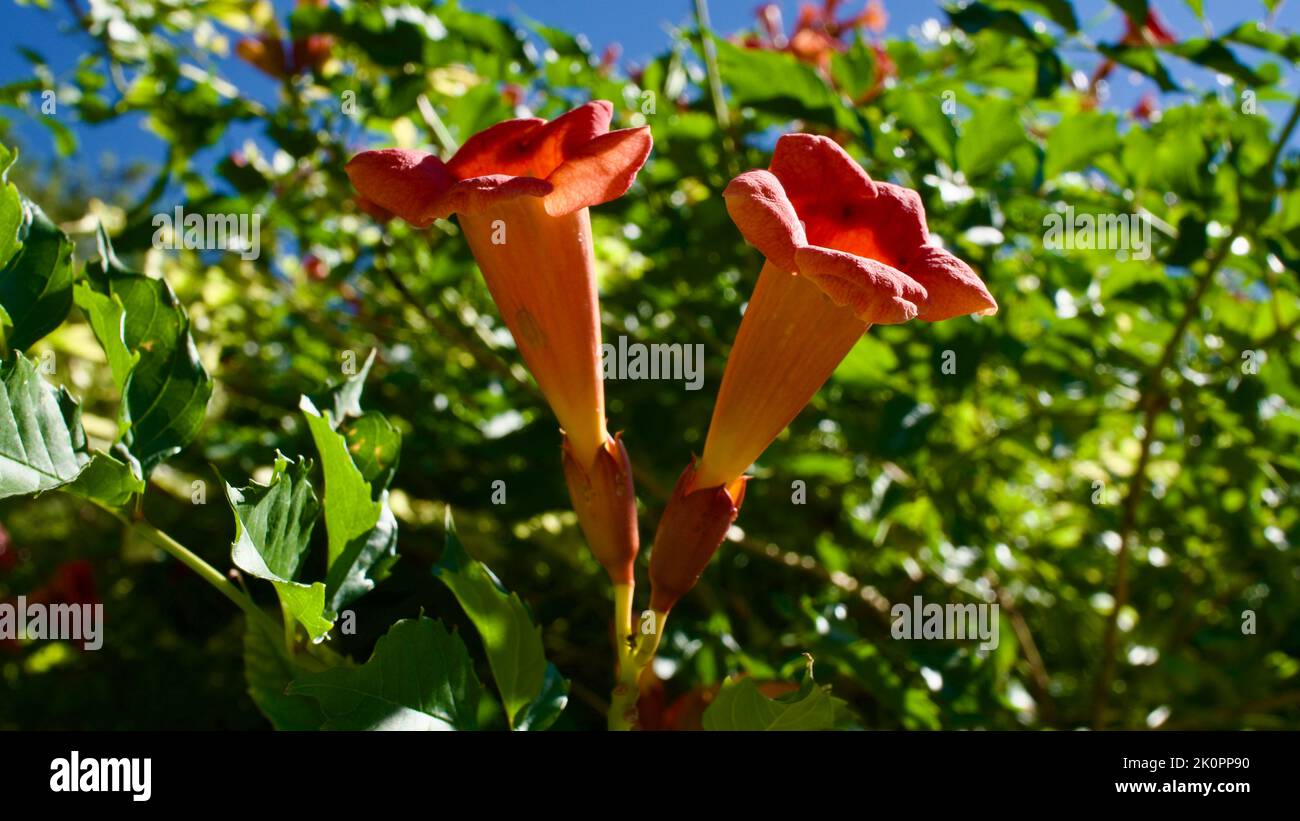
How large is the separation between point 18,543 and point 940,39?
3.53 meters

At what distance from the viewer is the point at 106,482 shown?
0.71 metres

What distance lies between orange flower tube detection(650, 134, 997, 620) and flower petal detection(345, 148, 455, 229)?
24 centimetres

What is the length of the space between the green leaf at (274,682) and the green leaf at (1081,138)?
4.22ft

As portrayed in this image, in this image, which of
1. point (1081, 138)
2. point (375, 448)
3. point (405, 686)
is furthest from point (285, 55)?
point (405, 686)

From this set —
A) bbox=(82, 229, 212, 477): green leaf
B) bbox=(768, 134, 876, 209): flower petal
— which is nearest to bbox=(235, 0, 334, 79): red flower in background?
bbox=(82, 229, 212, 477): green leaf

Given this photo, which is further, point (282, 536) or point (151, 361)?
point (151, 361)

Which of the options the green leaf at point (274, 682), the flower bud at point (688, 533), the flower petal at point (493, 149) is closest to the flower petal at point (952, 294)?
the flower bud at point (688, 533)

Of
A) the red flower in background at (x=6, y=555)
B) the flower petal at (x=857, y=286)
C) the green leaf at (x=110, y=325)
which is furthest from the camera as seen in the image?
the red flower in background at (x=6, y=555)

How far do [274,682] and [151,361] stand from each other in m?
0.32

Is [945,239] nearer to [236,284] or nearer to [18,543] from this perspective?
[236,284]

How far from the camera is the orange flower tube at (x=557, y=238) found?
700mm

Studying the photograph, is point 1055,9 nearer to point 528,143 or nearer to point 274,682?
point 528,143

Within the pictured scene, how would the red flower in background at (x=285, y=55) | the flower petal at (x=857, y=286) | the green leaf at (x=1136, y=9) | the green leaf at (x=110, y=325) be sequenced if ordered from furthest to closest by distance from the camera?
the red flower in background at (x=285, y=55) < the green leaf at (x=1136, y=9) < the green leaf at (x=110, y=325) < the flower petal at (x=857, y=286)

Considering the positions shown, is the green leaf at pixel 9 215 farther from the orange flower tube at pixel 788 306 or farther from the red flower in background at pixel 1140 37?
the red flower in background at pixel 1140 37
